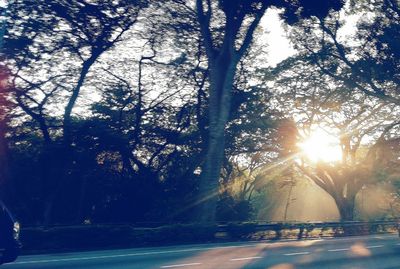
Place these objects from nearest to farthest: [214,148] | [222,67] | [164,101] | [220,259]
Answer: [220,259], [214,148], [222,67], [164,101]

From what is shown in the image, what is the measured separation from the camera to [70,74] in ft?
99.8

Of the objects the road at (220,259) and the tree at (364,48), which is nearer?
the road at (220,259)

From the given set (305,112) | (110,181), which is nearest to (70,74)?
(110,181)

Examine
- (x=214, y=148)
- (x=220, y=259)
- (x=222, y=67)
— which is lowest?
(x=220, y=259)

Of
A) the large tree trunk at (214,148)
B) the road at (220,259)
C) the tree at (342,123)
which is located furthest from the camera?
the tree at (342,123)

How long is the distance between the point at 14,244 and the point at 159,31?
23.3m

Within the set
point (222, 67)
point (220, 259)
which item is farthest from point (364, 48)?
point (220, 259)

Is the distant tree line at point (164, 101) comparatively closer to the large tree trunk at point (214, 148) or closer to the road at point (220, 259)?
the large tree trunk at point (214, 148)

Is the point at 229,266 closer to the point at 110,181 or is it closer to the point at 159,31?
the point at 110,181

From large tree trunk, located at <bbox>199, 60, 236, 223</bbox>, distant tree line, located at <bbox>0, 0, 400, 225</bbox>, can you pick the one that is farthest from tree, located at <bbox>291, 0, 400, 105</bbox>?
large tree trunk, located at <bbox>199, 60, 236, 223</bbox>

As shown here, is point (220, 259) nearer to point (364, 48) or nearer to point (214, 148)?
point (214, 148)

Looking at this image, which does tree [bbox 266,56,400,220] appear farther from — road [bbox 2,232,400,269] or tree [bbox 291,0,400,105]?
road [bbox 2,232,400,269]

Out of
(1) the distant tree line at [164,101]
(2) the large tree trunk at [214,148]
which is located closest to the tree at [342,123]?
(1) the distant tree line at [164,101]

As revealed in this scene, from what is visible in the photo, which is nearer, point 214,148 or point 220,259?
point 220,259
